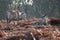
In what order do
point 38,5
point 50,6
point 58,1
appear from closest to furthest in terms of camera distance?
point 58,1, point 50,6, point 38,5

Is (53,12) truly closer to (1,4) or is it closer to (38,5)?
(38,5)

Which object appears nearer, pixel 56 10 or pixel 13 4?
pixel 56 10

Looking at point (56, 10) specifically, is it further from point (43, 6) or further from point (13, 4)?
point (13, 4)

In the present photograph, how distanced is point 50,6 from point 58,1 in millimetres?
2393

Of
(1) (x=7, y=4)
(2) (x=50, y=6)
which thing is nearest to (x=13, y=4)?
(1) (x=7, y=4)

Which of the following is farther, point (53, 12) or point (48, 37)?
point (53, 12)

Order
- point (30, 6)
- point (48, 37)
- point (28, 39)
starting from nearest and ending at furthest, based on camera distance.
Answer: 1. point (28, 39)
2. point (48, 37)
3. point (30, 6)

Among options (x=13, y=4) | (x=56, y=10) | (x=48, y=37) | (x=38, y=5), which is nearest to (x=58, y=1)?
(x=56, y=10)

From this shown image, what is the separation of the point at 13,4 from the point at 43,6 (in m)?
5.64

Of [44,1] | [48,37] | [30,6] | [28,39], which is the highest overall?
[28,39]

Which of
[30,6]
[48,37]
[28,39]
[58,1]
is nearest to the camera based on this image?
[28,39]

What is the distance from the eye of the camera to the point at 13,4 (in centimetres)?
3825

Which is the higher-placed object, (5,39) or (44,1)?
(5,39)

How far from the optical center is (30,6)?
4206cm
